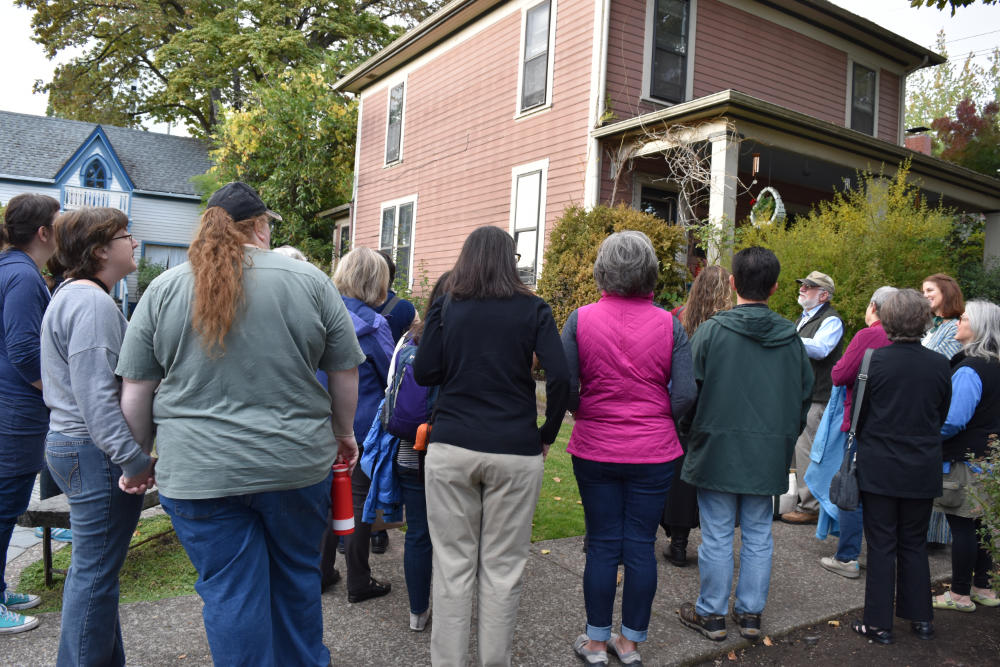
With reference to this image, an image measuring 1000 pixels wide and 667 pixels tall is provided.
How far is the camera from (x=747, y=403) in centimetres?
351

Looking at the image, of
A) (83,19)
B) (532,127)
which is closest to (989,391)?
(532,127)

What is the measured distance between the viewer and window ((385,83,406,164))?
53.6 ft

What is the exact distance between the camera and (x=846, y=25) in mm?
13031

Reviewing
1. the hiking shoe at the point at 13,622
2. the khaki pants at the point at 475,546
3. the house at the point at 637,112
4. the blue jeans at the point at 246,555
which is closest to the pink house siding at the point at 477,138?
the house at the point at 637,112

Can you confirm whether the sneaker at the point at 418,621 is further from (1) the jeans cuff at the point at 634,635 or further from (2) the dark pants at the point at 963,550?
(2) the dark pants at the point at 963,550

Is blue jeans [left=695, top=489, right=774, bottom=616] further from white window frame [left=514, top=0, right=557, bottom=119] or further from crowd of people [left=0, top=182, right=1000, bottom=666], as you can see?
white window frame [left=514, top=0, right=557, bottom=119]

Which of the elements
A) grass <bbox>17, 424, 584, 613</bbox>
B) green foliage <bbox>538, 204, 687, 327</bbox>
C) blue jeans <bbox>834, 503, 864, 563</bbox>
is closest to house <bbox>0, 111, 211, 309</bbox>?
green foliage <bbox>538, 204, 687, 327</bbox>

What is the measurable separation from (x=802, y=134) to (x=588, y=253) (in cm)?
349

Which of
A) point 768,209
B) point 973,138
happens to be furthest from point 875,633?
point 973,138

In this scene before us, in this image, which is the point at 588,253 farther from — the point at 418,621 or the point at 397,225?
the point at 397,225

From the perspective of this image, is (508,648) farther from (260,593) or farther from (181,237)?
(181,237)

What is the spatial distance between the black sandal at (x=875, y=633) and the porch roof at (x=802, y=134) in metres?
6.67

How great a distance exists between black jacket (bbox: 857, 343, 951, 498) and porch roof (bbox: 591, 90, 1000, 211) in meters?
5.81

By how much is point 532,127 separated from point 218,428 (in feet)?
35.7
